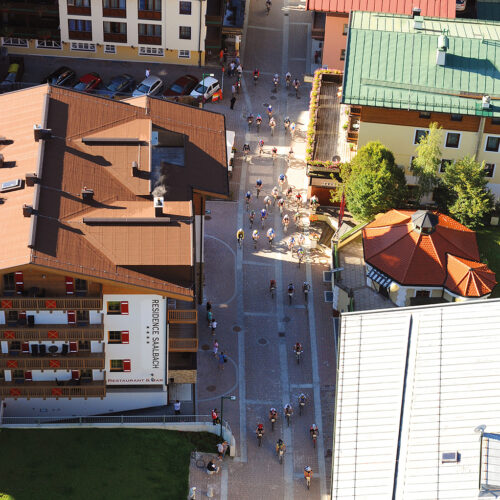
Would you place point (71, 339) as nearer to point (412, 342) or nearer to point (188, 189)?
point (188, 189)

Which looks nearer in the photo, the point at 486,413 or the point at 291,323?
the point at 486,413

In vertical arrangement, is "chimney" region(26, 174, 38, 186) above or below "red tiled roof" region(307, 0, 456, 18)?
below

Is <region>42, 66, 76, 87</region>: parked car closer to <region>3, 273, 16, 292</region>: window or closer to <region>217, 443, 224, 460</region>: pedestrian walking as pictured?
<region>3, 273, 16, 292</region>: window

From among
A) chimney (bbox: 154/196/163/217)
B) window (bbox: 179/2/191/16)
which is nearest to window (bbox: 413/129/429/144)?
chimney (bbox: 154/196/163/217)

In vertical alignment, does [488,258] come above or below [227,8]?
below

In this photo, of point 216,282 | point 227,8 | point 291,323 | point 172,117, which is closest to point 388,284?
point 291,323

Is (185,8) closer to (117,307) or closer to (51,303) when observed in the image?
(117,307)

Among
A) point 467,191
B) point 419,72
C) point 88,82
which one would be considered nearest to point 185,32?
point 88,82
